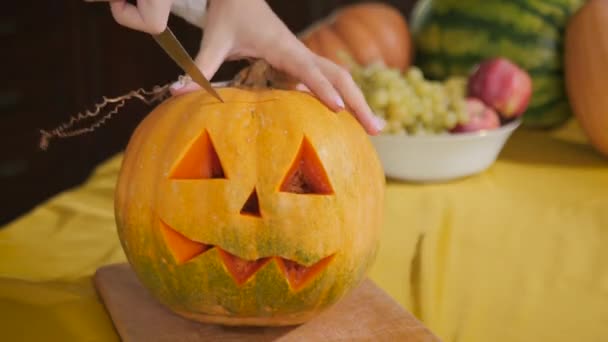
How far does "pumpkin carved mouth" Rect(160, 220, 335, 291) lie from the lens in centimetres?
66

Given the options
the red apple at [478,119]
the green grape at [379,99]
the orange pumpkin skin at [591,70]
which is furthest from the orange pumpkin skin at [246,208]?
the orange pumpkin skin at [591,70]

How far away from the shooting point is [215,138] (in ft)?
2.18

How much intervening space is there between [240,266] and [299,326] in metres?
0.10

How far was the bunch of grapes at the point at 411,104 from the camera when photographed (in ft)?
3.76

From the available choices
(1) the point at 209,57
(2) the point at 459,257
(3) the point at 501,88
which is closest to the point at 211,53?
(1) the point at 209,57

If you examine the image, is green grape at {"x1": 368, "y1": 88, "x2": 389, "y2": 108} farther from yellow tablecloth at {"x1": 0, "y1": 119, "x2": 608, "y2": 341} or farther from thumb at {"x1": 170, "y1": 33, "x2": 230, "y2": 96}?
thumb at {"x1": 170, "y1": 33, "x2": 230, "y2": 96}

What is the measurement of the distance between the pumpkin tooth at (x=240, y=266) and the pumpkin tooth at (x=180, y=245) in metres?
0.02

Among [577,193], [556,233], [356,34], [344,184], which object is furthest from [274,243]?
[356,34]

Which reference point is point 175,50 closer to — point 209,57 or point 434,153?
point 209,57

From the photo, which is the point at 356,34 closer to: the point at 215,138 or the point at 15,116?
the point at 215,138

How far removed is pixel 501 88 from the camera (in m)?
1.27

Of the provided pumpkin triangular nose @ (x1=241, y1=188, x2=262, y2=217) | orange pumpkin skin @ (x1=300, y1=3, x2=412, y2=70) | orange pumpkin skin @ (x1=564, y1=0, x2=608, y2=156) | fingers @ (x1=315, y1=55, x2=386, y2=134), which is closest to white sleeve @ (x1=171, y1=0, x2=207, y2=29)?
fingers @ (x1=315, y1=55, x2=386, y2=134)

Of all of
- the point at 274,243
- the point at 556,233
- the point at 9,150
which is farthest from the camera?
the point at 9,150

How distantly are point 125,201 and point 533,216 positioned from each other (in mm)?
629
